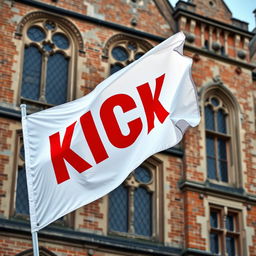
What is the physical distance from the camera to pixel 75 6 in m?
18.4

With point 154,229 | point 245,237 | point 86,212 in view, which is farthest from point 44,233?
point 245,237

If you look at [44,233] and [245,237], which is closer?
[44,233]

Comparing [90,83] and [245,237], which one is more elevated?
[90,83]

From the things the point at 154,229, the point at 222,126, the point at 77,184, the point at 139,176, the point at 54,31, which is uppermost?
the point at 54,31

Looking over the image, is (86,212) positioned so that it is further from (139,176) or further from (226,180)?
(226,180)

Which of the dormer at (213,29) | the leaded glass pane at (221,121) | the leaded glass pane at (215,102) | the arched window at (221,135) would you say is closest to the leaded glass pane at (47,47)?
the dormer at (213,29)

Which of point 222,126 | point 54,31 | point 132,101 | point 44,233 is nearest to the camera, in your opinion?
point 132,101

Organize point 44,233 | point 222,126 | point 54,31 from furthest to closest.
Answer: point 222,126, point 54,31, point 44,233

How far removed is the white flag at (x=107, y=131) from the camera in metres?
10.9

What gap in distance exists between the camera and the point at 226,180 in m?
18.2

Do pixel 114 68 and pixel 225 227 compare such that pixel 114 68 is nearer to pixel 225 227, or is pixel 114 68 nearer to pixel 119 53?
pixel 119 53

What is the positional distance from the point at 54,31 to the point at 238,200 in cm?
640

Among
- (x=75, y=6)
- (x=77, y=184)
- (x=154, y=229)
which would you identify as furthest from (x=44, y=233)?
(x=75, y=6)

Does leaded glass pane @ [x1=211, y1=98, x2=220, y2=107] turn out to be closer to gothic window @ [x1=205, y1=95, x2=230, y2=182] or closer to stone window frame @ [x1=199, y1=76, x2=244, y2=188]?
gothic window @ [x1=205, y1=95, x2=230, y2=182]
